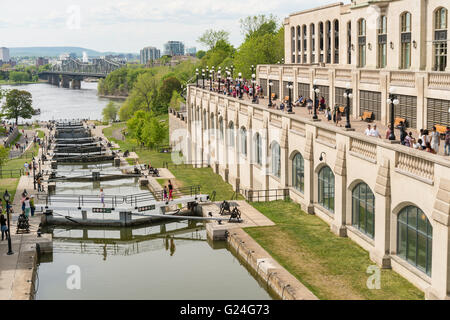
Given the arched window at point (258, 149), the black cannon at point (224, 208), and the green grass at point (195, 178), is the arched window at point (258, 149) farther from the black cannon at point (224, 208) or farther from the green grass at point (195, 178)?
the black cannon at point (224, 208)

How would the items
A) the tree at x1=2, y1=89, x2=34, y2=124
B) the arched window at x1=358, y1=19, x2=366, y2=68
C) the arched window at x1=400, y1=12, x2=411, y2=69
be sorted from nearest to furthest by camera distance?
the arched window at x1=400, y1=12, x2=411, y2=69 < the arched window at x1=358, y1=19, x2=366, y2=68 < the tree at x1=2, y1=89, x2=34, y2=124

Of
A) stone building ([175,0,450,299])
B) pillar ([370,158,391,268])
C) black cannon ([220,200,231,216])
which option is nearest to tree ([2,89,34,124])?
stone building ([175,0,450,299])

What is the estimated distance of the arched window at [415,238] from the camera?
24.0 metres

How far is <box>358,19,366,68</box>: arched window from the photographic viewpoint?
54.4 m

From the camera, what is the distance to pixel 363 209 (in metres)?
29.8

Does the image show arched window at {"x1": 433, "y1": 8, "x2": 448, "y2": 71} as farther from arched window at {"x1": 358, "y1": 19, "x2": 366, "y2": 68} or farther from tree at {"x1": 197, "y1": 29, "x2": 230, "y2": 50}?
tree at {"x1": 197, "y1": 29, "x2": 230, "y2": 50}

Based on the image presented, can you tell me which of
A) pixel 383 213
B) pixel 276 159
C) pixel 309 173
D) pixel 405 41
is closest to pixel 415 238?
pixel 383 213

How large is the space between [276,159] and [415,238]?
59.5 feet

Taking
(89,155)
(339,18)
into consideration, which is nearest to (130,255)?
(339,18)

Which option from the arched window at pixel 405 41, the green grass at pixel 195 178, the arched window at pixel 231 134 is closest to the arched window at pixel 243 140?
the green grass at pixel 195 178

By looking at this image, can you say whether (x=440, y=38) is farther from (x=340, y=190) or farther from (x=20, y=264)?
(x=20, y=264)

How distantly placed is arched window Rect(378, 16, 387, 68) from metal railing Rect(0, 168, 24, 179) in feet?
121

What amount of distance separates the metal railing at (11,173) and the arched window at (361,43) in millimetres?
35545
